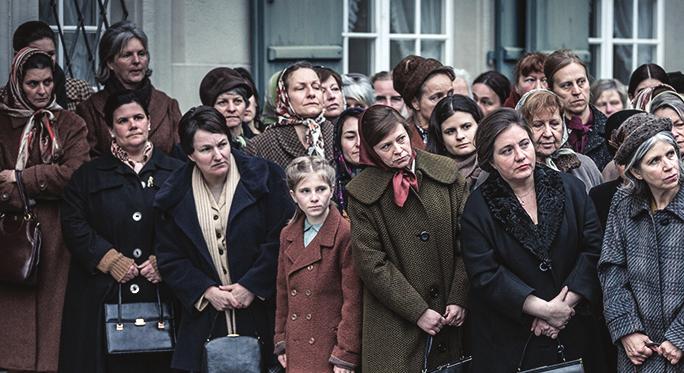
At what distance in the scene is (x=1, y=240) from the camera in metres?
7.54

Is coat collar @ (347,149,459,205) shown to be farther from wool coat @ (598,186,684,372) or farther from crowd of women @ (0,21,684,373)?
wool coat @ (598,186,684,372)

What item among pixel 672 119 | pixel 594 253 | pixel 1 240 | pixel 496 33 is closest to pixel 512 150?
pixel 594 253

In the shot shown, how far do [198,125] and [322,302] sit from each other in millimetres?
1098

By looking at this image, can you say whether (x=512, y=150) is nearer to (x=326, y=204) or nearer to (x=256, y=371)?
(x=326, y=204)

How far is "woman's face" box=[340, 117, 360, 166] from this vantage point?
7.30 meters

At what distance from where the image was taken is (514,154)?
6.31 meters

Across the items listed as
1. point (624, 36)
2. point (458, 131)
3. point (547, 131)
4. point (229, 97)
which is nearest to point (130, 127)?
point (229, 97)

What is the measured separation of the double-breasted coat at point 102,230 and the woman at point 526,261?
1.85 m

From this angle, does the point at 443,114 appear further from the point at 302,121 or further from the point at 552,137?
the point at 302,121

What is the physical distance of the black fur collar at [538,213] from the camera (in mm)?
6230

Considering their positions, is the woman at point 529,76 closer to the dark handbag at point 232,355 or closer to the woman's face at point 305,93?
the woman's face at point 305,93

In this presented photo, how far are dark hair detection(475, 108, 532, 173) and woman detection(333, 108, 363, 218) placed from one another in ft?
3.19

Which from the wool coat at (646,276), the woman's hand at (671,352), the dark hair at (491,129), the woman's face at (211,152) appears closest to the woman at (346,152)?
the woman's face at (211,152)

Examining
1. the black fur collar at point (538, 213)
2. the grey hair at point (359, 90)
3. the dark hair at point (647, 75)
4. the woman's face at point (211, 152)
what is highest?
the dark hair at point (647, 75)
